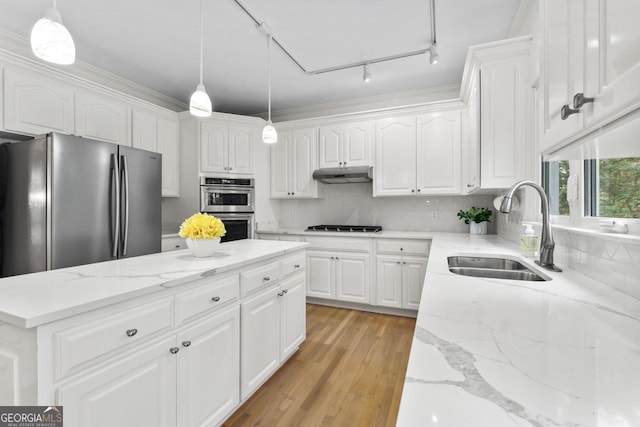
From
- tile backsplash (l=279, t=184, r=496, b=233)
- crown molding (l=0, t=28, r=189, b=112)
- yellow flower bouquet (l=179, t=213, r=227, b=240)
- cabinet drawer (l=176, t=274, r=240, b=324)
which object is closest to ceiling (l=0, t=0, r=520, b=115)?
crown molding (l=0, t=28, r=189, b=112)

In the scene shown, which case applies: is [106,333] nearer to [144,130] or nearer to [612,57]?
[612,57]

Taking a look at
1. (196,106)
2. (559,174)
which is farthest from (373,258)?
(196,106)

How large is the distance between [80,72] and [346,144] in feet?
9.56

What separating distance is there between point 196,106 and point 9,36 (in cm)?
220

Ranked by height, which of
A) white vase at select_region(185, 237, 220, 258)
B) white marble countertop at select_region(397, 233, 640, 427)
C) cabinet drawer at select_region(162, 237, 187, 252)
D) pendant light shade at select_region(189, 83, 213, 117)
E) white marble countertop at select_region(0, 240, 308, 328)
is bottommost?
cabinet drawer at select_region(162, 237, 187, 252)

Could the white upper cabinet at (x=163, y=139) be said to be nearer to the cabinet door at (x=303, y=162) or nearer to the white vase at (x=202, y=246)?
the cabinet door at (x=303, y=162)

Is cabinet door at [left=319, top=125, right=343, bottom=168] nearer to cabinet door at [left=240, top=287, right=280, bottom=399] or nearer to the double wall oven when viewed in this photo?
the double wall oven

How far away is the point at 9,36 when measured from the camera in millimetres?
2402

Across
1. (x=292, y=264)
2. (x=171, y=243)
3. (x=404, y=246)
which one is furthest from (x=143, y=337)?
(x=404, y=246)

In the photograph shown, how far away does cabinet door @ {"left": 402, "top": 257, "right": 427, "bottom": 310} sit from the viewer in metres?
3.04

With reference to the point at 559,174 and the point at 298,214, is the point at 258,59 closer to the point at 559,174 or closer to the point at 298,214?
the point at 298,214

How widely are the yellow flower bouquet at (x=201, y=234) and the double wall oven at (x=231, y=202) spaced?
73.5 inches

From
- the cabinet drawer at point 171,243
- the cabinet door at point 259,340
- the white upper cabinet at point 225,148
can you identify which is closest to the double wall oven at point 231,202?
the white upper cabinet at point 225,148

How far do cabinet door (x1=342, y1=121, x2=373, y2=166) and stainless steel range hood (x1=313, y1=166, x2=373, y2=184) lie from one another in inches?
4.2
